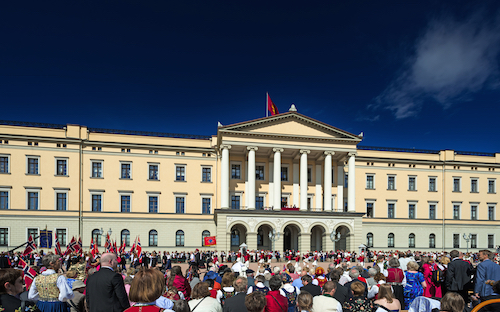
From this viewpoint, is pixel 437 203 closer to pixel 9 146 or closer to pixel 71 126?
pixel 71 126

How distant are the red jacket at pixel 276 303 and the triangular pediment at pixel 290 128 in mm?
32809

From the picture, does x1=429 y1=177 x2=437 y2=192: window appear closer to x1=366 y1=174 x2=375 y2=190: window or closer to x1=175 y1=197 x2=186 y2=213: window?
x1=366 y1=174 x2=375 y2=190: window

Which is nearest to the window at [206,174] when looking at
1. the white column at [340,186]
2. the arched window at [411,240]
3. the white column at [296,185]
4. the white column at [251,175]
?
the white column at [251,175]

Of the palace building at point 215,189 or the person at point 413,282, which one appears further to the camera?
the palace building at point 215,189

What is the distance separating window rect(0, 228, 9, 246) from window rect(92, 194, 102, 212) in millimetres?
7816

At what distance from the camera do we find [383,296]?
6.05 meters

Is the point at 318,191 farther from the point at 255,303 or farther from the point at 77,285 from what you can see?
the point at 255,303

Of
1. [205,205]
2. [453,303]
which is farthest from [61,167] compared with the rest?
[453,303]

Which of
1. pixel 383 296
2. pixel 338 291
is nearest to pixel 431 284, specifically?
pixel 338 291

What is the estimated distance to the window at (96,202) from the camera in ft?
127

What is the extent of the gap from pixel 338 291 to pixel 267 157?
3572 centimetres

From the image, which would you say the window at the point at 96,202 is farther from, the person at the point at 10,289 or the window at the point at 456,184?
the window at the point at 456,184

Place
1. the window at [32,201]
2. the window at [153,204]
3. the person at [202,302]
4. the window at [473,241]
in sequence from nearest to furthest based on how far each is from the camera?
the person at [202,302] → the window at [32,201] → the window at [153,204] → the window at [473,241]

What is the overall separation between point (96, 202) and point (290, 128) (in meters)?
21.8
